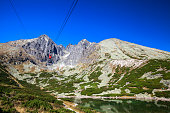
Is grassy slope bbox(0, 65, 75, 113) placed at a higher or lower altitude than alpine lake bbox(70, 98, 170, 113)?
higher

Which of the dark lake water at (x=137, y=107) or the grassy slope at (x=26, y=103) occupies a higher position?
the grassy slope at (x=26, y=103)

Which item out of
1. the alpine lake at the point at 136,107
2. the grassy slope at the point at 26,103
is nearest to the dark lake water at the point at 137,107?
the alpine lake at the point at 136,107

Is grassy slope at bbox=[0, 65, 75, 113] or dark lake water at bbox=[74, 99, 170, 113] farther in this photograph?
dark lake water at bbox=[74, 99, 170, 113]

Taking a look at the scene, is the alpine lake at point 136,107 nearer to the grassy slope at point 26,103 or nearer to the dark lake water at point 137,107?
the dark lake water at point 137,107

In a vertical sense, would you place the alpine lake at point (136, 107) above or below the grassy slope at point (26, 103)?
below

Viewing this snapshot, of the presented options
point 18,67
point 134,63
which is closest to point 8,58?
point 18,67

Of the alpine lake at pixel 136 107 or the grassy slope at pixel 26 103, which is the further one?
the alpine lake at pixel 136 107

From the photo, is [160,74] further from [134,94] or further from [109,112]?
[109,112]

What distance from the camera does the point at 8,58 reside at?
18512cm

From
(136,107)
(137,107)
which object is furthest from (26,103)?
(137,107)

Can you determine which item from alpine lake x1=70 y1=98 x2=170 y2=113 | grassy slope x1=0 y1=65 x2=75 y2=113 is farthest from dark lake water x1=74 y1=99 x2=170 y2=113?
grassy slope x1=0 y1=65 x2=75 y2=113

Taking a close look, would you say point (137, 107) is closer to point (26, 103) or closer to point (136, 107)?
point (136, 107)

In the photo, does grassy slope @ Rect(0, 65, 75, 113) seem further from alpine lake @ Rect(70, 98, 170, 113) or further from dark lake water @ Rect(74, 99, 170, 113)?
dark lake water @ Rect(74, 99, 170, 113)

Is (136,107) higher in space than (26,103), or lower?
lower
